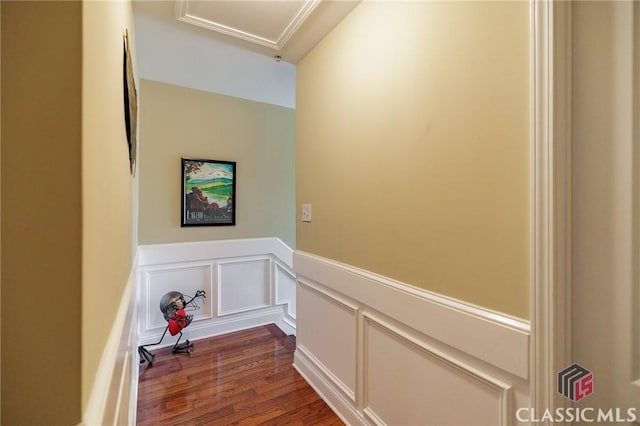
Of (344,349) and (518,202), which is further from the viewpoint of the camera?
(344,349)

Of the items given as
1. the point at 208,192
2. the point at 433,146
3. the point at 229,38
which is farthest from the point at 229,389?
the point at 229,38

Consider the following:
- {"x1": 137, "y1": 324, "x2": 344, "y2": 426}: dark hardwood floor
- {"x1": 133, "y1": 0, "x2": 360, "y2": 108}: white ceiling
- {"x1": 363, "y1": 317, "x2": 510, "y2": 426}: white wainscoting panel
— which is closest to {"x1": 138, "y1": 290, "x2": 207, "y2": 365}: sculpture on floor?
{"x1": 137, "y1": 324, "x2": 344, "y2": 426}: dark hardwood floor

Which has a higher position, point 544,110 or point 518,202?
point 544,110

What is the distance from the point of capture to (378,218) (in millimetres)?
1462

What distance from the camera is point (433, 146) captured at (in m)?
1.18

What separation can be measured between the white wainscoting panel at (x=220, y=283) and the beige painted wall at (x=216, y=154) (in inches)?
5.7

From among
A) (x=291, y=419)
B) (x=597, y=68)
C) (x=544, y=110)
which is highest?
(x=597, y=68)

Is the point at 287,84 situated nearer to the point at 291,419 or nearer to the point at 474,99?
the point at 474,99

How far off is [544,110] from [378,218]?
0.81 m

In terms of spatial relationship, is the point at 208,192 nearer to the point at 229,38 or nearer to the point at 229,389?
the point at 229,38

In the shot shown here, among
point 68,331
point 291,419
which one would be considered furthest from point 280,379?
point 68,331

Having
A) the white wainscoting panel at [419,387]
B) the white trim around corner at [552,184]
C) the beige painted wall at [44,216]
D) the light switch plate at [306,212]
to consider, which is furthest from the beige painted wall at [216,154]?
the white trim around corner at [552,184]

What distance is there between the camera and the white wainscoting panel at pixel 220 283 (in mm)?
2645

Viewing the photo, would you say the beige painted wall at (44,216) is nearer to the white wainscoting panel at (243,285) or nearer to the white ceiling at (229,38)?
the white ceiling at (229,38)
